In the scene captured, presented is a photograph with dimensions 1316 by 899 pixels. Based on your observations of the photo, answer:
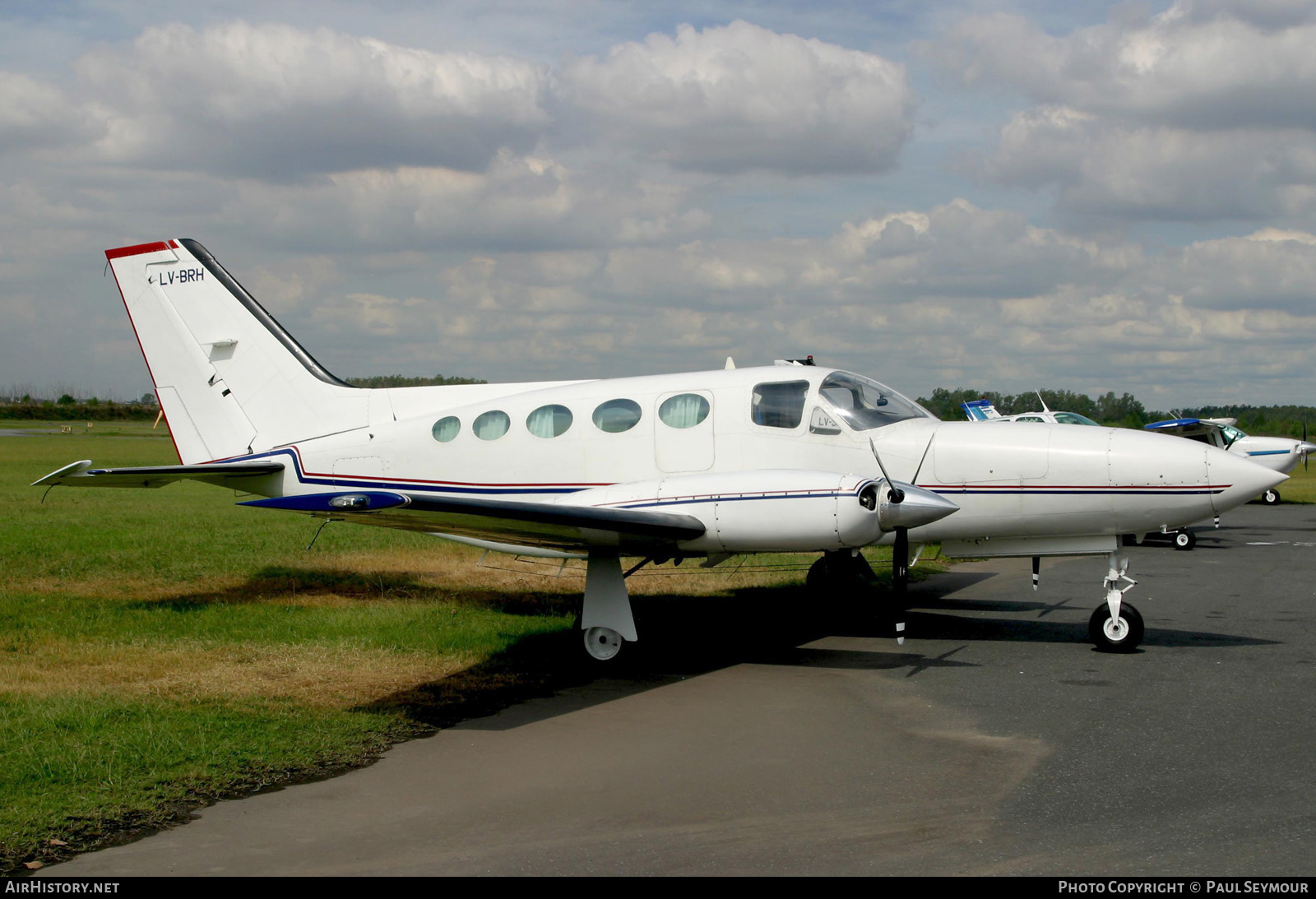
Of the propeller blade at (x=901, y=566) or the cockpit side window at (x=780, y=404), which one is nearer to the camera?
the propeller blade at (x=901, y=566)

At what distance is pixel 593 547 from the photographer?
934 centimetres

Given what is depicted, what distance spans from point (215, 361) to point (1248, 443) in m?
25.8

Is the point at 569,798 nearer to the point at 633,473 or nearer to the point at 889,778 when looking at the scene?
the point at 889,778

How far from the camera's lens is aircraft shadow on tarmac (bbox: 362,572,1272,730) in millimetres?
8055

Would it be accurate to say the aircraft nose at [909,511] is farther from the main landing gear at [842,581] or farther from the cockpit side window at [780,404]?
the main landing gear at [842,581]

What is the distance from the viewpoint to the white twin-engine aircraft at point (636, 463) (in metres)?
8.59

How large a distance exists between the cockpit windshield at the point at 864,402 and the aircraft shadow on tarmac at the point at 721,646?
232 centimetres

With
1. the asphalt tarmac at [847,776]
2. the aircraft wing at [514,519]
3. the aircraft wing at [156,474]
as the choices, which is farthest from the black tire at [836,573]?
the aircraft wing at [156,474]

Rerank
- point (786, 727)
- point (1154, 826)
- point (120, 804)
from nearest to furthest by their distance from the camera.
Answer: point (1154, 826), point (120, 804), point (786, 727)

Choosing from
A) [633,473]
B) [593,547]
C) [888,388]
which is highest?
[888,388]

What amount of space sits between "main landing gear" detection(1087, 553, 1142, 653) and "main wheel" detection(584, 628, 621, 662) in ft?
15.2

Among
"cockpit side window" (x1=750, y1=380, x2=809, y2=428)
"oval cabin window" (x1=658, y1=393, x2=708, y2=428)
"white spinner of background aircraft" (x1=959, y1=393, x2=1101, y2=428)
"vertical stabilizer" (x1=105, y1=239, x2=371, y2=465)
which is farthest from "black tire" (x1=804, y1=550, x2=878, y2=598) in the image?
"white spinner of background aircraft" (x1=959, y1=393, x2=1101, y2=428)

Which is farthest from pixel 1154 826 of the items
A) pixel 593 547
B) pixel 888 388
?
pixel 888 388

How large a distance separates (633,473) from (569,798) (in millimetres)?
5084
